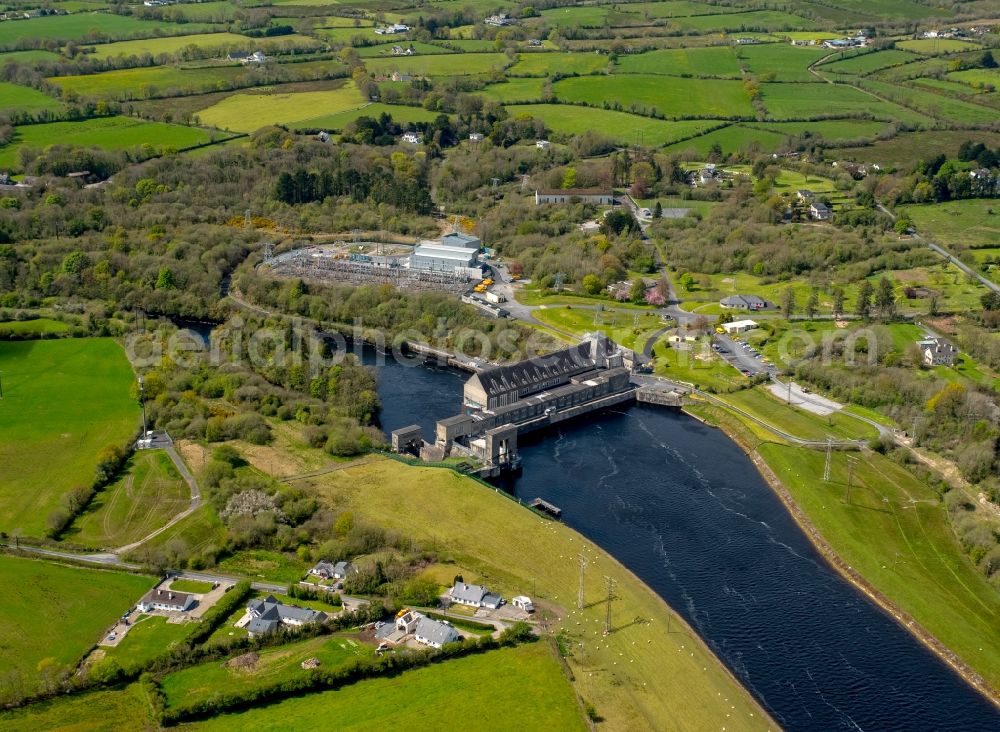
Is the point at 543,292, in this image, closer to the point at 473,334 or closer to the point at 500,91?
the point at 473,334

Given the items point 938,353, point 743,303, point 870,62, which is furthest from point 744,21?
point 938,353

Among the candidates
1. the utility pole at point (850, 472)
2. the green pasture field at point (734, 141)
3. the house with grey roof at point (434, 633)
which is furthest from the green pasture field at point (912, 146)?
the house with grey roof at point (434, 633)

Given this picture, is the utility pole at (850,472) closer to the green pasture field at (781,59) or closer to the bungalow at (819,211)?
the bungalow at (819,211)

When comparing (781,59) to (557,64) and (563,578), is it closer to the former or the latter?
(557,64)

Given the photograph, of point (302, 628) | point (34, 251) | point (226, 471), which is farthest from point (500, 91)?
point (302, 628)

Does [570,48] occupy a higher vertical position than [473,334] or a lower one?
higher

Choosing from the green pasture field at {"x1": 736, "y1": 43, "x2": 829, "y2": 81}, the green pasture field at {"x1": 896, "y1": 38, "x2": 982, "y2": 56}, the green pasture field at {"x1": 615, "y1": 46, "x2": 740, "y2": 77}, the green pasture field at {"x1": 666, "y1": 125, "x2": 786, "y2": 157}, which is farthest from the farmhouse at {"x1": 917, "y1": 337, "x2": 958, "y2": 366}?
the green pasture field at {"x1": 896, "y1": 38, "x2": 982, "y2": 56}
